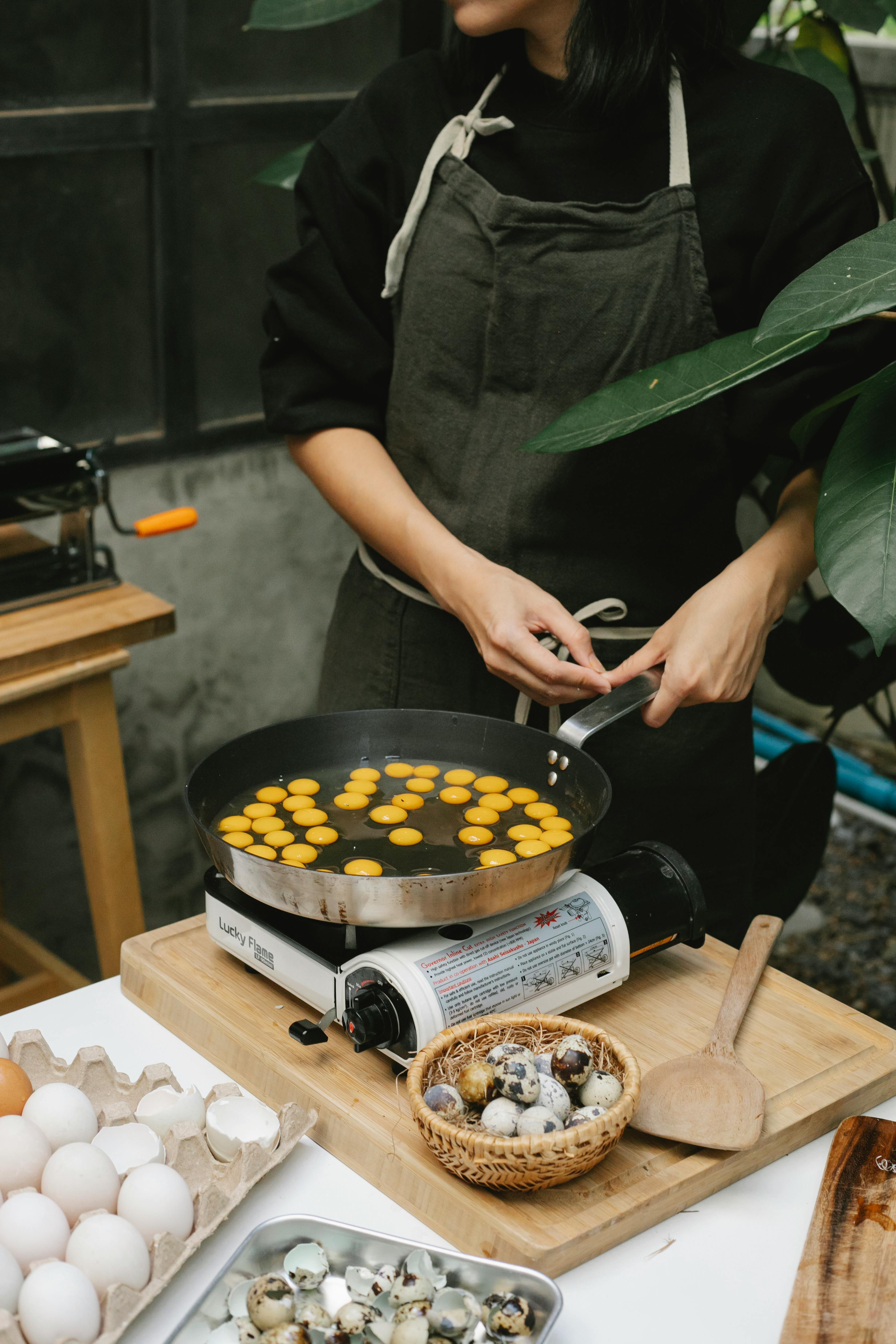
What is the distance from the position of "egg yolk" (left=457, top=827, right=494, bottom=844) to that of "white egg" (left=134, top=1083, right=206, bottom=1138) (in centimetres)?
30

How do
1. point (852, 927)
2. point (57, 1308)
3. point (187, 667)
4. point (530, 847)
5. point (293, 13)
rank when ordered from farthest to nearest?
point (852, 927) < point (187, 667) < point (293, 13) < point (530, 847) < point (57, 1308)

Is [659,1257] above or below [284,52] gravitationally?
below

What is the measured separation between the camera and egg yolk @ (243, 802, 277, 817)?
3.73 feet

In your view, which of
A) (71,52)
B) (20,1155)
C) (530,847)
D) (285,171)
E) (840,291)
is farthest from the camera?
(71,52)

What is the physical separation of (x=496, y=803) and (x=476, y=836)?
0.06 meters

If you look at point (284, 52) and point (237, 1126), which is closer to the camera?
point (237, 1126)

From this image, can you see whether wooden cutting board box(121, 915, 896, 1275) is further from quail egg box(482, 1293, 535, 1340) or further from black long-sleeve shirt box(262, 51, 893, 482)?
black long-sleeve shirt box(262, 51, 893, 482)

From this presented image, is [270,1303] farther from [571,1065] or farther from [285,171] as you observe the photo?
[285,171]

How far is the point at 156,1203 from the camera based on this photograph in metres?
0.86

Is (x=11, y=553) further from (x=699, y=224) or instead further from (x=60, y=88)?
(x=699, y=224)

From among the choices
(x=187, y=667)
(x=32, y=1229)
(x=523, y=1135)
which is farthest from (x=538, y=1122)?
(x=187, y=667)

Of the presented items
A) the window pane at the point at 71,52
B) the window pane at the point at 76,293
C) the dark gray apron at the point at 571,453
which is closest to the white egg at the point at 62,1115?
the dark gray apron at the point at 571,453

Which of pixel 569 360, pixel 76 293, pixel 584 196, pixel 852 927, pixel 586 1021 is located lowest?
pixel 852 927

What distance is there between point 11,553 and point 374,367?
63 centimetres
